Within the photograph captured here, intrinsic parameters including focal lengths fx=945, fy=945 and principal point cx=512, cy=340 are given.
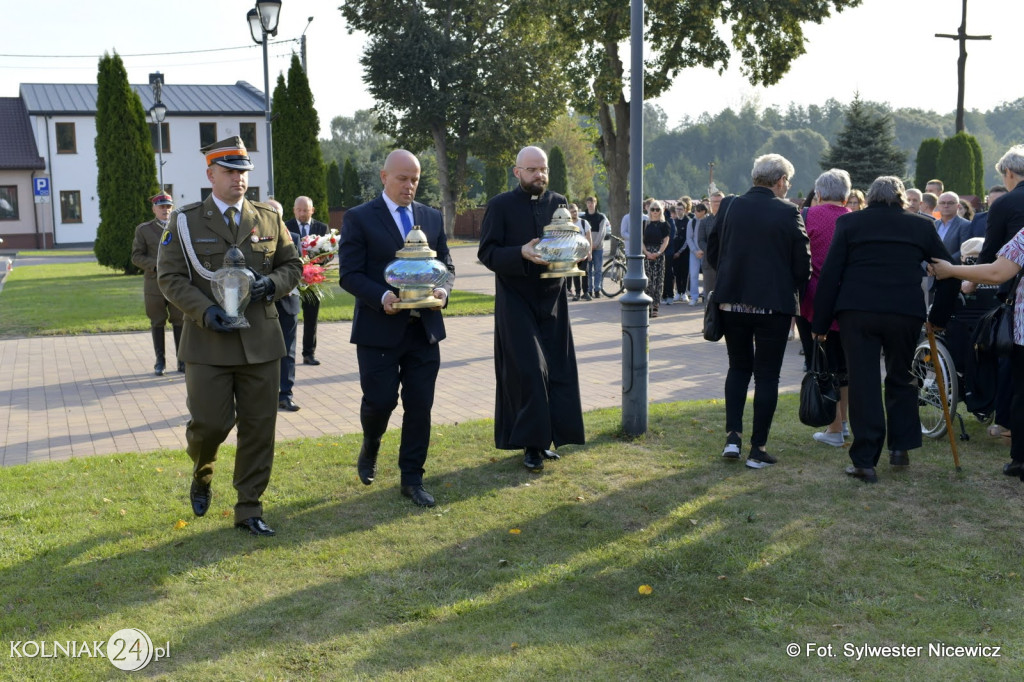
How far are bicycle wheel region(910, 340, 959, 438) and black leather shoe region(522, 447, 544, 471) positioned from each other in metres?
2.98

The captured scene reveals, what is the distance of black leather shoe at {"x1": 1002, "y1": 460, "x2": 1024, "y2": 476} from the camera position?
6.27 metres

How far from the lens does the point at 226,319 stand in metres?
5.05

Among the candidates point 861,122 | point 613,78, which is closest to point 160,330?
point 613,78

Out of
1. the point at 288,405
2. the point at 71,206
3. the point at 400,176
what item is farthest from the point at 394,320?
the point at 71,206

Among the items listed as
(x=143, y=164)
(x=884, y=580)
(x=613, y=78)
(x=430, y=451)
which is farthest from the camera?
(x=143, y=164)

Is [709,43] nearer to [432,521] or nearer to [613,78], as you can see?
[613,78]

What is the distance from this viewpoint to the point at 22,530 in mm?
5477

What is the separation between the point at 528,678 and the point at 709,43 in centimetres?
2441

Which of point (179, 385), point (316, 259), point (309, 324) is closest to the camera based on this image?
point (316, 259)

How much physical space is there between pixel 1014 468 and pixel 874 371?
115 centimetres

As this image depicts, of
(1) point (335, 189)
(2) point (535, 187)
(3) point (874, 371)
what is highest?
(1) point (335, 189)

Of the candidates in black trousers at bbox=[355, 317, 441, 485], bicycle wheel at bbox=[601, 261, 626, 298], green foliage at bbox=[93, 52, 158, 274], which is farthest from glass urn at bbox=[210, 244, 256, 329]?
green foliage at bbox=[93, 52, 158, 274]

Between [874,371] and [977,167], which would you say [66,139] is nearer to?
[977,167]

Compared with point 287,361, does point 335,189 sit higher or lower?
higher
